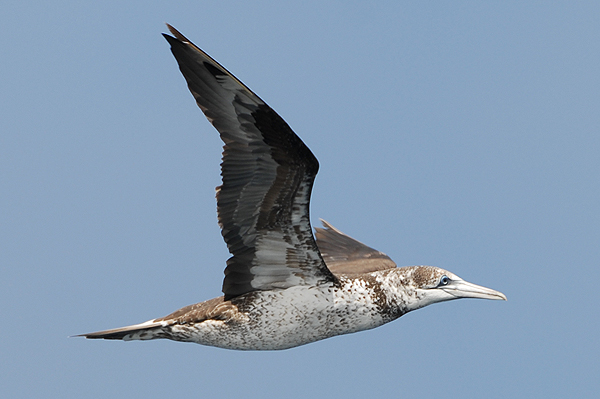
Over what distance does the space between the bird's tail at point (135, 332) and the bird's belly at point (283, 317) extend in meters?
0.42

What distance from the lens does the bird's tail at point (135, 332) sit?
10664mm

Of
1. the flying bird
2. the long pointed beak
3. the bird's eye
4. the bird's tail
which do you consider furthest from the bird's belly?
the long pointed beak

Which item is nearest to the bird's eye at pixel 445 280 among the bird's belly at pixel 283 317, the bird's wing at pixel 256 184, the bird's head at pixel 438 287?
the bird's head at pixel 438 287

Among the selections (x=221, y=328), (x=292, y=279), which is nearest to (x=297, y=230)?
(x=292, y=279)

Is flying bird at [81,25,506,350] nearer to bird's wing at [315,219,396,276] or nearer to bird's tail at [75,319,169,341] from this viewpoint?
bird's tail at [75,319,169,341]

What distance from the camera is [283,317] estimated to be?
10.8 meters

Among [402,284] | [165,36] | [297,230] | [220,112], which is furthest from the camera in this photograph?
[402,284]

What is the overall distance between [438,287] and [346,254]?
2.73 metres

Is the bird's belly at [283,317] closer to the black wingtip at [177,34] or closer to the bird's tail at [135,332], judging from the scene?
the bird's tail at [135,332]

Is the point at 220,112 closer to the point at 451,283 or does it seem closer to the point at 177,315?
the point at 177,315

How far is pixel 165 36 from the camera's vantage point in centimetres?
875

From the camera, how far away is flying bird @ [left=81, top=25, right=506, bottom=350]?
9.53m

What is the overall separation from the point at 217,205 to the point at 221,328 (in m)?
1.72

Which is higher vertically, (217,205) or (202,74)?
(202,74)
